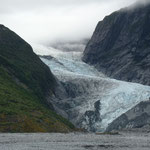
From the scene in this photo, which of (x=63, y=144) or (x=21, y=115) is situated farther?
(x=21, y=115)

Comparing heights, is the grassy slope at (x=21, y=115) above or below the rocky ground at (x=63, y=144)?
below

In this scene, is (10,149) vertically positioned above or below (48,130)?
above

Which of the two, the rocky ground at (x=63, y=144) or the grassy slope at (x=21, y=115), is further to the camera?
the grassy slope at (x=21, y=115)

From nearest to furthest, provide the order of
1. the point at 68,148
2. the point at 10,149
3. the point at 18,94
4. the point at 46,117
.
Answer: the point at 10,149, the point at 68,148, the point at 46,117, the point at 18,94

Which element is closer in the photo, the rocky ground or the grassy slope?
the rocky ground

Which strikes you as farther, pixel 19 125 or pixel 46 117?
pixel 46 117

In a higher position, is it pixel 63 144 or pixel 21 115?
pixel 63 144

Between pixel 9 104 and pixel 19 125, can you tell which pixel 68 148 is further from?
pixel 9 104

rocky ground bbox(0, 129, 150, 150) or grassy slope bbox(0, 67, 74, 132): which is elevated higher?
rocky ground bbox(0, 129, 150, 150)

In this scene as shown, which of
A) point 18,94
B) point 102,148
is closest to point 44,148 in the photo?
point 102,148

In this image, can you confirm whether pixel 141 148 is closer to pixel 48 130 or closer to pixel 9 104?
pixel 48 130

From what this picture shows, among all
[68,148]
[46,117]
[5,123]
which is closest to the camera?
[68,148]
